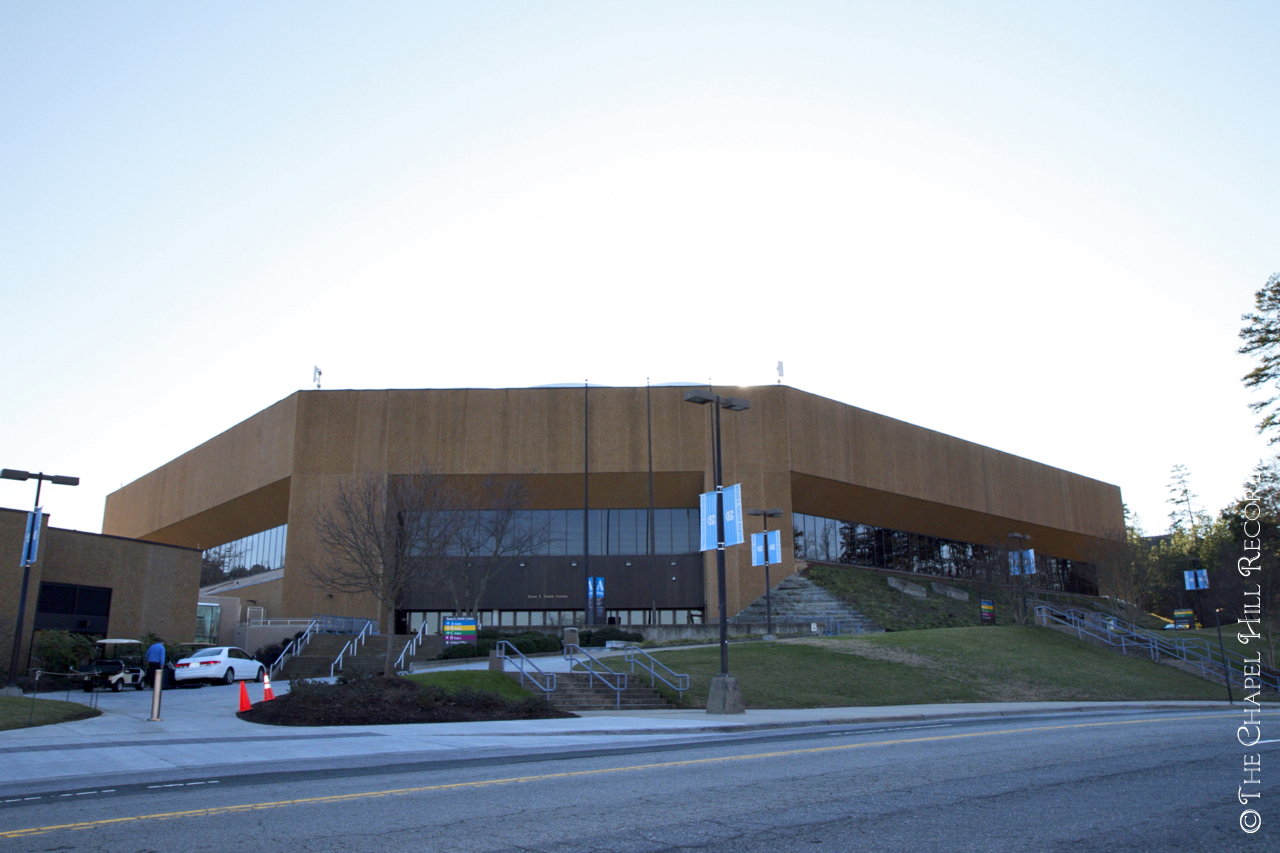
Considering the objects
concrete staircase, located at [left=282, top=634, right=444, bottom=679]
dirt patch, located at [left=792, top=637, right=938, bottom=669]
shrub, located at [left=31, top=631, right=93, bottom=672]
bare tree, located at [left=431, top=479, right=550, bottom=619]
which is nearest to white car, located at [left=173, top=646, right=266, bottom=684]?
concrete staircase, located at [left=282, top=634, right=444, bottom=679]

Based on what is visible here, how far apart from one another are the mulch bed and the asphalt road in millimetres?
7703

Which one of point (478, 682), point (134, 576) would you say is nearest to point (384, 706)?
point (478, 682)

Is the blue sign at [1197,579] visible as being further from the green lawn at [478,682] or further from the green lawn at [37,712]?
the green lawn at [37,712]

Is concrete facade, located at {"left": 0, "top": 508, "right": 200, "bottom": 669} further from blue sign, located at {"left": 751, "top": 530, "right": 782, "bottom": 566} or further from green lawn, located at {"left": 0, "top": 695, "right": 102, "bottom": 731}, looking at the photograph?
blue sign, located at {"left": 751, "top": 530, "right": 782, "bottom": 566}

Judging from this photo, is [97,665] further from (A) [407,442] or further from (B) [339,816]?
(B) [339,816]

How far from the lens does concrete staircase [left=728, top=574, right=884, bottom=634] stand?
158ft

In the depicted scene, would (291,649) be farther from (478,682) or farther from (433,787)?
(433,787)

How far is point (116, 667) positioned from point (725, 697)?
22.4 metres

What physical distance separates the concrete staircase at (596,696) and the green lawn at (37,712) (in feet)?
32.2

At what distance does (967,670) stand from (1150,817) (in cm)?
2370

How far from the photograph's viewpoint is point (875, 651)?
30172 mm

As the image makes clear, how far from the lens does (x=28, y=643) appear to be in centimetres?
3194

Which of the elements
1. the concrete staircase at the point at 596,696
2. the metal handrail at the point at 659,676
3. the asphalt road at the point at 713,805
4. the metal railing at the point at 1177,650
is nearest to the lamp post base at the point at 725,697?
the concrete staircase at the point at 596,696

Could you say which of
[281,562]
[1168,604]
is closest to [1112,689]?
[281,562]
